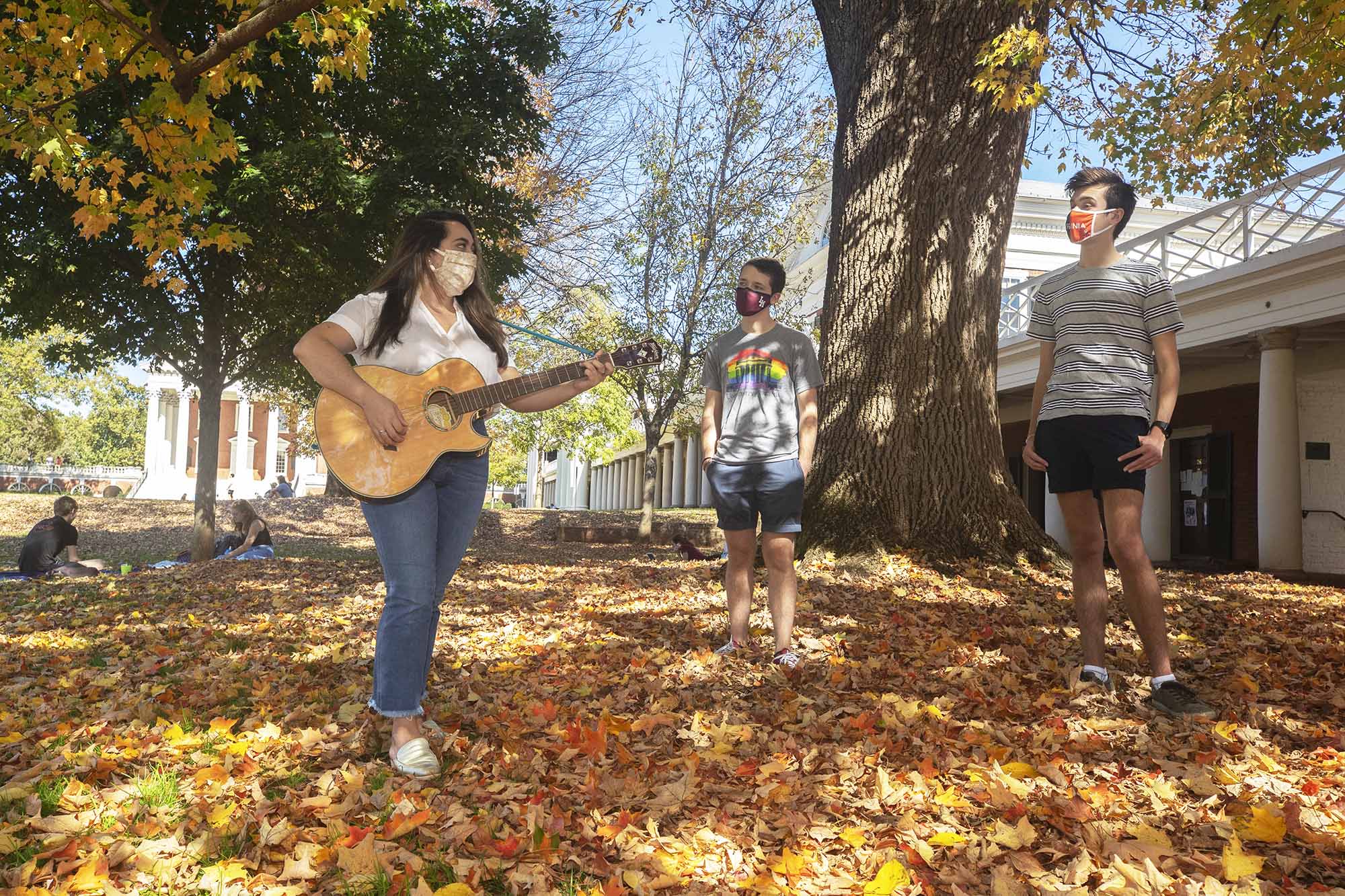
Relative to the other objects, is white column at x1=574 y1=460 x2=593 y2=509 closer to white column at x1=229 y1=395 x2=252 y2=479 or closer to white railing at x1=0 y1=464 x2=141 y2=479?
white column at x1=229 y1=395 x2=252 y2=479

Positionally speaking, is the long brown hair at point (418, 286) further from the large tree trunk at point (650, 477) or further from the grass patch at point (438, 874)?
the large tree trunk at point (650, 477)

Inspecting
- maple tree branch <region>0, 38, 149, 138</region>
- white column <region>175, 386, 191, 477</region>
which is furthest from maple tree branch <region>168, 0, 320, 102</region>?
white column <region>175, 386, 191, 477</region>

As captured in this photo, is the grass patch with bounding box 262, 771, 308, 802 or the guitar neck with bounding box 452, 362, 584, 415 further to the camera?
the guitar neck with bounding box 452, 362, 584, 415

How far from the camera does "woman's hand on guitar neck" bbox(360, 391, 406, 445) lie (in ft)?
10.3

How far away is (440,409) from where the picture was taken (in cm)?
337

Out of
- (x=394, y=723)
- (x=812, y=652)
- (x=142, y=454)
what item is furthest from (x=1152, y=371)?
(x=142, y=454)

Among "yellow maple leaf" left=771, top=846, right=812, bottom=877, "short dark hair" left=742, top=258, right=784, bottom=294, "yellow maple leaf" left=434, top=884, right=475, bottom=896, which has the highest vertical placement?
"short dark hair" left=742, top=258, right=784, bottom=294

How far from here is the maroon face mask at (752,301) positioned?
4.80 m

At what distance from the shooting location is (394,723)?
10.9 ft

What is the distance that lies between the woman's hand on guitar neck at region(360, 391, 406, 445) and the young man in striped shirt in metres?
2.52

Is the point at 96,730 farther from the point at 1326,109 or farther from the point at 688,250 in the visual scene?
the point at 688,250

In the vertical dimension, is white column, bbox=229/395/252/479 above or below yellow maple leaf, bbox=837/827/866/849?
above

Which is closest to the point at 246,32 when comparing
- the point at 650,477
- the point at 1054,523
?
the point at 650,477

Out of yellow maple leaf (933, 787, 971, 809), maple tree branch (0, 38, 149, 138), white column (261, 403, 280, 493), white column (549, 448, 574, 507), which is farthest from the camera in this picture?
white column (549, 448, 574, 507)
